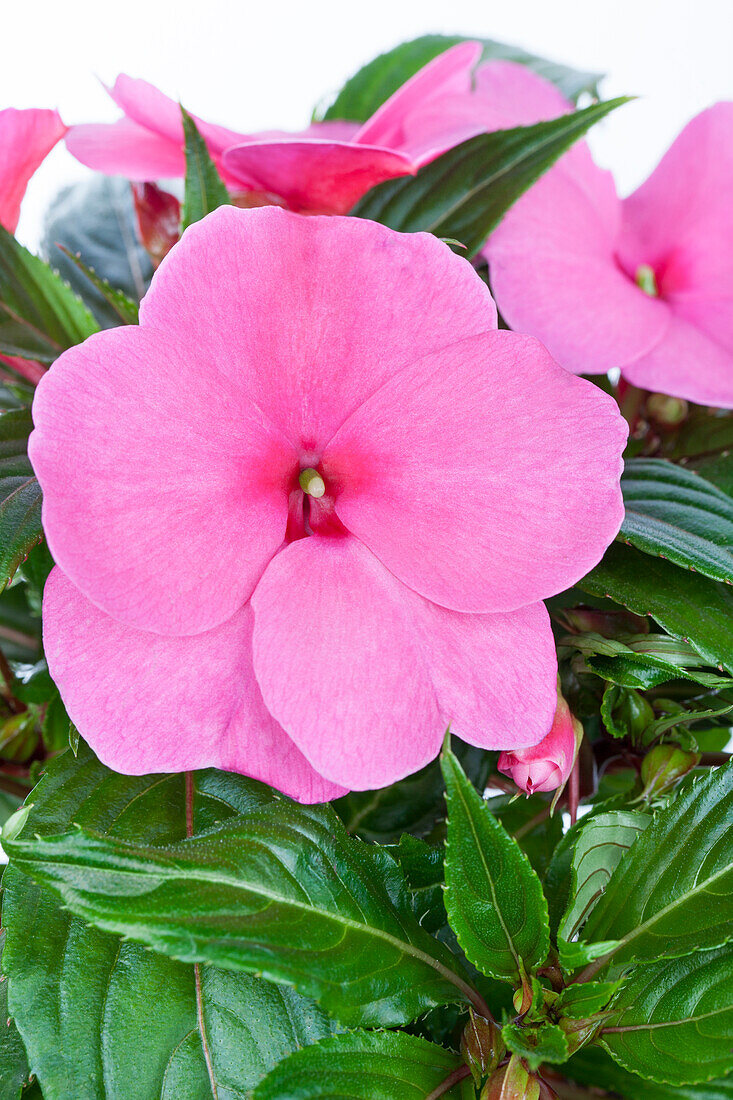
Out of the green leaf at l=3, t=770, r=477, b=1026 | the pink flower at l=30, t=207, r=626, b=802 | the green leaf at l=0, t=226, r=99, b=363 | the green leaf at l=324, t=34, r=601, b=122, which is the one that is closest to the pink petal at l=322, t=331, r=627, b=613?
the pink flower at l=30, t=207, r=626, b=802

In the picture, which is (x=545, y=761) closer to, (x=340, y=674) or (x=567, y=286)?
(x=340, y=674)

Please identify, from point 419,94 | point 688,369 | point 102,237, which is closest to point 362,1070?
point 688,369

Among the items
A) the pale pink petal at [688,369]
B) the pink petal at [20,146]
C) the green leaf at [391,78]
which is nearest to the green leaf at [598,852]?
the pale pink petal at [688,369]

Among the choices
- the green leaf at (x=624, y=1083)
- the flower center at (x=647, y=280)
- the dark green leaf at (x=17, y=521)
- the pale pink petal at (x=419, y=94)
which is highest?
the pale pink petal at (x=419, y=94)

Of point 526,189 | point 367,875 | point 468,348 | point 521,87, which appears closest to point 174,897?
point 367,875

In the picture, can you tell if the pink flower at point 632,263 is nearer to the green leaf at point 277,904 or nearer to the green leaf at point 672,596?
the green leaf at point 672,596

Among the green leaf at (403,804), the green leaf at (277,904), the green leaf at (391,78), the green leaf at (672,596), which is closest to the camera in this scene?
the green leaf at (277,904)

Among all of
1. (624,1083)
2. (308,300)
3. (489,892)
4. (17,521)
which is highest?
(308,300)
